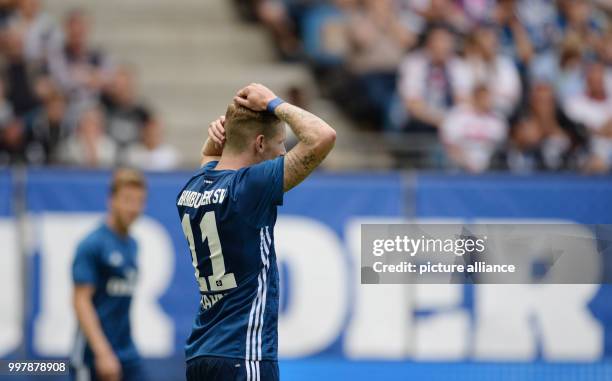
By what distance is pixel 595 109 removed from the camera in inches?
574

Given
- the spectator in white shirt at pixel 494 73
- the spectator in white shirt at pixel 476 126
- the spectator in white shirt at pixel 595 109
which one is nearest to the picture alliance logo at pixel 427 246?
the spectator in white shirt at pixel 476 126

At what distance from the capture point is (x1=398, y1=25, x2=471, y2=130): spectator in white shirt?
13727 mm

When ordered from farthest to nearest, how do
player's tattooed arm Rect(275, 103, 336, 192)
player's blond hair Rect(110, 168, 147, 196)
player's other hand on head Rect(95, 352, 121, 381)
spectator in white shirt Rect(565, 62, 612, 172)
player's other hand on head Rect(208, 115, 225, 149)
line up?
1. spectator in white shirt Rect(565, 62, 612, 172)
2. player's blond hair Rect(110, 168, 147, 196)
3. player's other hand on head Rect(95, 352, 121, 381)
4. player's other hand on head Rect(208, 115, 225, 149)
5. player's tattooed arm Rect(275, 103, 336, 192)

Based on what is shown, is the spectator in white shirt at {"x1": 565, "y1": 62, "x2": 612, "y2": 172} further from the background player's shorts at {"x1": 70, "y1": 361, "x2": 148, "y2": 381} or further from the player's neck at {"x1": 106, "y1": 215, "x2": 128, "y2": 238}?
the background player's shorts at {"x1": 70, "y1": 361, "x2": 148, "y2": 381}

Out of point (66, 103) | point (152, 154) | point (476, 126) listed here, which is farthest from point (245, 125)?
point (66, 103)

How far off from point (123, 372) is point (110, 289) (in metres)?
0.59

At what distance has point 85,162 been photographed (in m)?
12.8

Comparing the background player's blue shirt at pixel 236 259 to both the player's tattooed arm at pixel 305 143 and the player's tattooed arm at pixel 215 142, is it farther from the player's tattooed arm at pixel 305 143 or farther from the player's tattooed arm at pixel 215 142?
the player's tattooed arm at pixel 215 142

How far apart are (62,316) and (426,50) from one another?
5.58 metres

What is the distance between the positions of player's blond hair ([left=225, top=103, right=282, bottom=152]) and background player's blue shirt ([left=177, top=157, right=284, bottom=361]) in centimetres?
16

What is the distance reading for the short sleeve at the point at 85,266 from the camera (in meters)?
8.40

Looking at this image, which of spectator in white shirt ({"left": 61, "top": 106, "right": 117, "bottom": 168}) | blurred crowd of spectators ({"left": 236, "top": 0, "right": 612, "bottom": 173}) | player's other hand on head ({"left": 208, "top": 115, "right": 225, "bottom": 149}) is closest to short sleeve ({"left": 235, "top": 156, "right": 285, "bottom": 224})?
player's other hand on head ({"left": 208, "top": 115, "right": 225, "bottom": 149})

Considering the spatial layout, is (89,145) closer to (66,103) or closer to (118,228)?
(66,103)

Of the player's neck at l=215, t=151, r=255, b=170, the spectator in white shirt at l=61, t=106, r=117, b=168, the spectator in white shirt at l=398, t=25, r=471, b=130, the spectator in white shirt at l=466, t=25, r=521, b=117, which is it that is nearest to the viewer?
the player's neck at l=215, t=151, r=255, b=170
